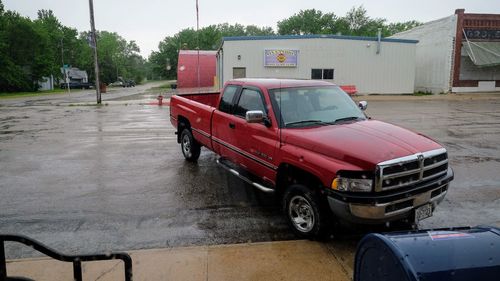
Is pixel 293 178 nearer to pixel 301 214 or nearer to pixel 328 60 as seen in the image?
pixel 301 214

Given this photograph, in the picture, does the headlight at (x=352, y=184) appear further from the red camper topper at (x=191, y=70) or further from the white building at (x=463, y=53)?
the red camper topper at (x=191, y=70)

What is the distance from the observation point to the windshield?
539 centimetres

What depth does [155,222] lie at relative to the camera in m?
5.38

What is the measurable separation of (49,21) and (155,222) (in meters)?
89.2

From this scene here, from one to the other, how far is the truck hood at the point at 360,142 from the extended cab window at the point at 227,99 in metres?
1.83

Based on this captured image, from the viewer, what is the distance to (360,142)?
4.47 meters

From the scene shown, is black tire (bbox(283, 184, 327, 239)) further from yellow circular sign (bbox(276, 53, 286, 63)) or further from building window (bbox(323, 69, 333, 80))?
building window (bbox(323, 69, 333, 80))

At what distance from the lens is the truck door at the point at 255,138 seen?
17.4 ft

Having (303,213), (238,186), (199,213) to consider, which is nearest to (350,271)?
(303,213)

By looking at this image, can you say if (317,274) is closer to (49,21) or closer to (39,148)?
(39,148)

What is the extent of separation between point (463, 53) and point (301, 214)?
32.6 metres

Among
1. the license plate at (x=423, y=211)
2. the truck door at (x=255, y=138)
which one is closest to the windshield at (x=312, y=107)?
the truck door at (x=255, y=138)

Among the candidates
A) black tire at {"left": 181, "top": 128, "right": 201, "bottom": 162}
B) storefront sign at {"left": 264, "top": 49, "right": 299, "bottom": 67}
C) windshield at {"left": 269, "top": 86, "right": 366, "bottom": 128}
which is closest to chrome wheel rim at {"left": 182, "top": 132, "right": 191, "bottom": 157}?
black tire at {"left": 181, "top": 128, "right": 201, "bottom": 162}

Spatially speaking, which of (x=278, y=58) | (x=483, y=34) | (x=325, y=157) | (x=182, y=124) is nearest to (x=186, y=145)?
(x=182, y=124)
